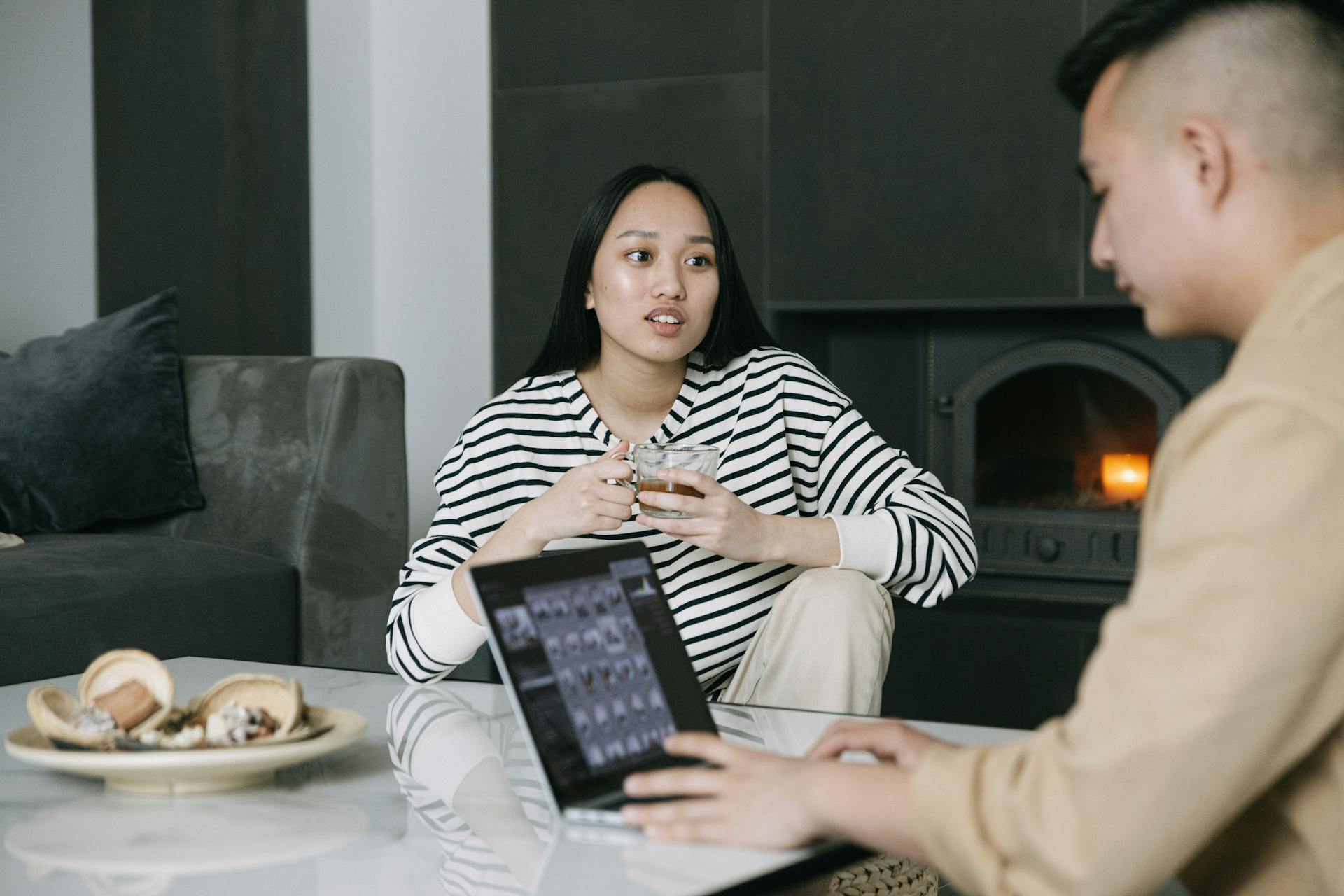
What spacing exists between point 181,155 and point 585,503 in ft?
7.78

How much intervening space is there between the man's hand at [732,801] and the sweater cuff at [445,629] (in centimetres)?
59

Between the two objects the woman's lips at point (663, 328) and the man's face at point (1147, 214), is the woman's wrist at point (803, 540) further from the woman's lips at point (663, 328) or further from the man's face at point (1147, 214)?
the man's face at point (1147, 214)

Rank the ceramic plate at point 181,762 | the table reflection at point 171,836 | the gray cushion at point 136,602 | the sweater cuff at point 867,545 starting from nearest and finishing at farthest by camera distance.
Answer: the table reflection at point 171,836 → the ceramic plate at point 181,762 → the sweater cuff at point 867,545 → the gray cushion at point 136,602

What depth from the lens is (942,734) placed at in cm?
122

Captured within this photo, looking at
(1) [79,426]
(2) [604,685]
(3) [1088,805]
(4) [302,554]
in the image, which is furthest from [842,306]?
(3) [1088,805]

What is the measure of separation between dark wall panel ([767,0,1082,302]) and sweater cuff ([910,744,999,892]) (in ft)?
7.81

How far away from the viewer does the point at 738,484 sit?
1909 millimetres

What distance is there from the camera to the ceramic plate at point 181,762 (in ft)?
3.48

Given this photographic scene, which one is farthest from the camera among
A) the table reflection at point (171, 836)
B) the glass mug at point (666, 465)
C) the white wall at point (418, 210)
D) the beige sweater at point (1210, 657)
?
the white wall at point (418, 210)

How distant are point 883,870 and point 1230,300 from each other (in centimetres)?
111

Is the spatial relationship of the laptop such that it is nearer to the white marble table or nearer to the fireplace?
the white marble table

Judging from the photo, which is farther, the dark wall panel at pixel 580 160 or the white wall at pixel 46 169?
the white wall at pixel 46 169

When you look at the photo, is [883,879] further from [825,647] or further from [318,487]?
[318,487]

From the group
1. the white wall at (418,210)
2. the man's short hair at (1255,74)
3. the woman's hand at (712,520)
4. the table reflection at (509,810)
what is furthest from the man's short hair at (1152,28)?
the white wall at (418,210)
